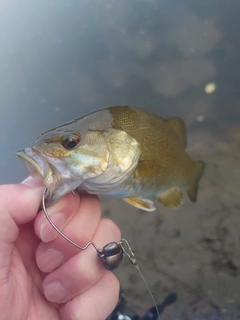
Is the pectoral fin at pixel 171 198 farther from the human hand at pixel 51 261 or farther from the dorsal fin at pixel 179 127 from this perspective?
the human hand at pixel 51 261

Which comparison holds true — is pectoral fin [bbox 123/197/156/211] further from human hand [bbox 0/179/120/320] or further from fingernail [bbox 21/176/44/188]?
fingernail [bbox 21/176/44/188]

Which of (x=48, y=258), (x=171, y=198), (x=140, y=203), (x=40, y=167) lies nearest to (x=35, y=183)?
(x=40, y=167)

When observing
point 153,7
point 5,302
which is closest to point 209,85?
point 153,7

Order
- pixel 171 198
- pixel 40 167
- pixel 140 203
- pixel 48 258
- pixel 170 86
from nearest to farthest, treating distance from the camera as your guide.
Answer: pixel 40 167 → pixel 48 258 → pixel 140 203 → pixel 171 198 → pixel 170 86

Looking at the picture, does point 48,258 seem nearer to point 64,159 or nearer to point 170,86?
point 64,159

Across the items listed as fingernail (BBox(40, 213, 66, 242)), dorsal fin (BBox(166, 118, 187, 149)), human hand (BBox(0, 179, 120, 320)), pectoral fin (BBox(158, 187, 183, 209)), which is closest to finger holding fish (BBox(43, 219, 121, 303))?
human hand (BBox(0, 179, 120, 320))
